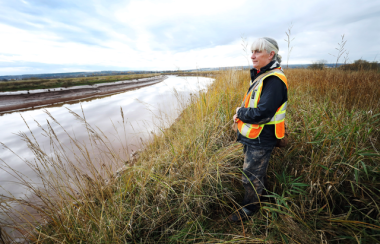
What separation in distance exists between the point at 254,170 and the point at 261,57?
128cm

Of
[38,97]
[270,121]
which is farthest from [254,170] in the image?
[38,97]

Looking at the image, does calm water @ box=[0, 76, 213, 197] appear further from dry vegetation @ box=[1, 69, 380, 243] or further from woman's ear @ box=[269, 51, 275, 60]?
woman's ear @ box=[269, 51, 275, 60]

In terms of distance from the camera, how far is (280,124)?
153 centimetres

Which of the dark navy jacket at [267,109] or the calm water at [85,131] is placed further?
the calm water at [85,131]

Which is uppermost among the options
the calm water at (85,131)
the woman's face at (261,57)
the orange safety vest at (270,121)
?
the woman's face at (261,57)

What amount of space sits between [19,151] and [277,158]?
762 centimetres

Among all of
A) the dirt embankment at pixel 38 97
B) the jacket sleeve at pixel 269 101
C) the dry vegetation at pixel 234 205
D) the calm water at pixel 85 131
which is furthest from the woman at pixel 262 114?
the dirt embankment at pixel 38 97

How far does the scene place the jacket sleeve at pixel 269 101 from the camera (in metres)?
1.39

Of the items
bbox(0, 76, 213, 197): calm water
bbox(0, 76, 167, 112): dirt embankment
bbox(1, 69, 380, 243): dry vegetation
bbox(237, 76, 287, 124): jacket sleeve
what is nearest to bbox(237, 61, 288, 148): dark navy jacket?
bbox(237, 76, 287, 124): jacket sleeve

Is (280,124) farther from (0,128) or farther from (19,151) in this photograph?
(0,128)

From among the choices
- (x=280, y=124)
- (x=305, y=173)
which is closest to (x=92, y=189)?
(x=280, y=124)

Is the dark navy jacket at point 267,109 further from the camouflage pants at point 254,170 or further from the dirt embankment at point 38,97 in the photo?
the dirt embankment at point 38,97

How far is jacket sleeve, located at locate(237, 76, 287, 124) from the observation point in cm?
139

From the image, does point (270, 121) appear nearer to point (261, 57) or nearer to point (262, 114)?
point (262, 114)
